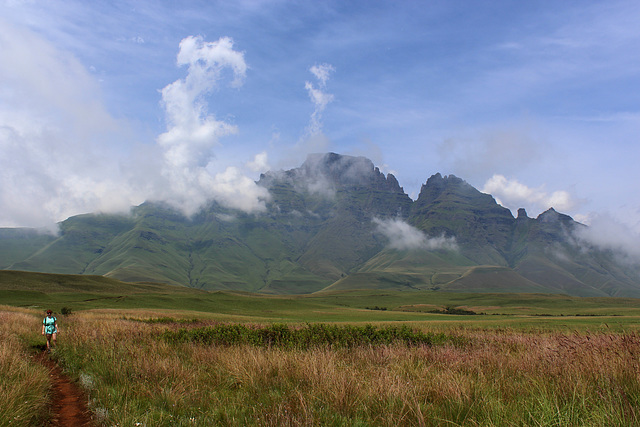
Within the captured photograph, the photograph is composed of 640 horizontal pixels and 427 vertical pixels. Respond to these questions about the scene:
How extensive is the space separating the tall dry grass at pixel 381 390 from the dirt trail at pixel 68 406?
0.95 ft

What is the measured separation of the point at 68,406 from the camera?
8.66 m

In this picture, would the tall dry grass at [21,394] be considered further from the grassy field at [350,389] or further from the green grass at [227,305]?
the green grass at [227,305]

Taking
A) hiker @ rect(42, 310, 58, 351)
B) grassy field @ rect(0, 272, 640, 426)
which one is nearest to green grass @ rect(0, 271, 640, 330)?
hiker @ rect(42, 310, 58, 351)

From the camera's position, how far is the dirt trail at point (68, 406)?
749 centimetres

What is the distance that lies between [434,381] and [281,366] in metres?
3.60

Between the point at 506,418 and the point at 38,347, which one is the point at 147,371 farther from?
the point at 38,347

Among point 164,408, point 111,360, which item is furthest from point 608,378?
point 111,360

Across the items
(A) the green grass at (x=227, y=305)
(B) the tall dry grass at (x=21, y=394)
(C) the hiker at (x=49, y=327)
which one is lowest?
(A) the green grass at (x=227, y=305)

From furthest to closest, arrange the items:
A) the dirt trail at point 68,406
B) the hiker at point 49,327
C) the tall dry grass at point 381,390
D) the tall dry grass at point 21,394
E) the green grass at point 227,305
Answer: the green grass at point 227,305 < the hiker at point 49,327 < the dirt trail at point 68,406 < the tall dry grass at point 21,394 < the tall dry grass at point 381,390

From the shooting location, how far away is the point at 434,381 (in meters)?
7.10

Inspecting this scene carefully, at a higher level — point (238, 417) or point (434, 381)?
point (434, 381)

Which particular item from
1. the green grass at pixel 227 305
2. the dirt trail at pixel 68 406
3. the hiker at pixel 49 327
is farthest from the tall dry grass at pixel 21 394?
the green grass at pixel 227 305

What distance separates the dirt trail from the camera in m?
7.49

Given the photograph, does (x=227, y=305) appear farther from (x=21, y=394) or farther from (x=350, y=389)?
(x=350, y=389)
